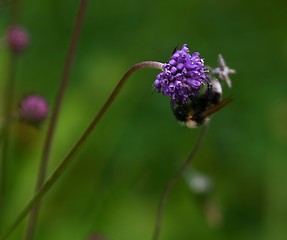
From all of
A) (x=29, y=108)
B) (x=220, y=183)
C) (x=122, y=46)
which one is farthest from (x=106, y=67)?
(x=29, y=108)

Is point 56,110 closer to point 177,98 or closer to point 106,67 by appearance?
point 177,98

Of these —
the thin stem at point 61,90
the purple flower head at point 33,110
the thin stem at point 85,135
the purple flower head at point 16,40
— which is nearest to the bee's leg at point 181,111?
the thin stem at point 85,135

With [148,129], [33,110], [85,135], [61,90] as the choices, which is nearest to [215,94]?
[85,135]

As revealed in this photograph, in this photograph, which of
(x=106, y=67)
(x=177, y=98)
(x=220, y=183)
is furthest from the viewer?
(x=106, y=67)

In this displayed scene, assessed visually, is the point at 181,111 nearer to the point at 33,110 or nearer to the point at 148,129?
the point at 33,110

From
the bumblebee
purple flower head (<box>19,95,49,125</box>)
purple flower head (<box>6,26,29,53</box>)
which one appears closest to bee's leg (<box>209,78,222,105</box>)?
the bumblebee

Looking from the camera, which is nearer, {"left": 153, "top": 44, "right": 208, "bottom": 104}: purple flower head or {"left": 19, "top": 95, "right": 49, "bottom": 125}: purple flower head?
{"left": 153, "top": 44, "right": 208, "bottom": 104}: purple flower head

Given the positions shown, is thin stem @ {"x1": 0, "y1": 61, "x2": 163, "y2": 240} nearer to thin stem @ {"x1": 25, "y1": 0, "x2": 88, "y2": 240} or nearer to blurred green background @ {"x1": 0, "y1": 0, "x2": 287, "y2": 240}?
thin stem @ {"x1": 25, "y1": 0, "x2": 88, "y2": 240}
